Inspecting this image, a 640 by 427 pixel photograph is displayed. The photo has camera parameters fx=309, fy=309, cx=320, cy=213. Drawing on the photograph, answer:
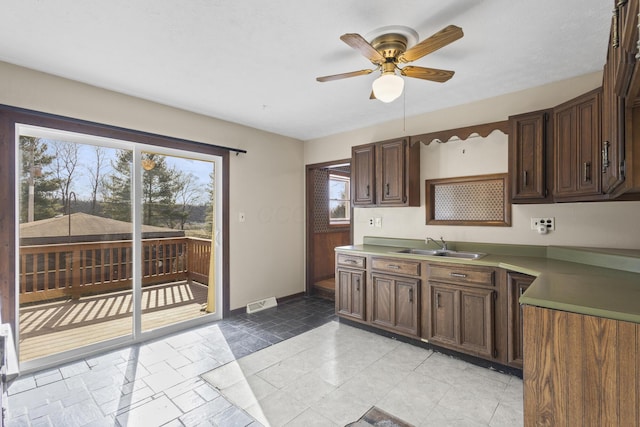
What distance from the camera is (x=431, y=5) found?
5.64 feet

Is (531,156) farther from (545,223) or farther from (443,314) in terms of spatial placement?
(443,314)

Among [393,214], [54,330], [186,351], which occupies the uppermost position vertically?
[393,214]

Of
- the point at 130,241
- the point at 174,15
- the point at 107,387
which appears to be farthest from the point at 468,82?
the point at 107,387

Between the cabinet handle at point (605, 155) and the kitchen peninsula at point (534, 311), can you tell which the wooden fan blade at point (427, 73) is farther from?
the kitchen peninsula at point (534, 311)

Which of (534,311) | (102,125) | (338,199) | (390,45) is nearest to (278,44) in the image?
(390,45)

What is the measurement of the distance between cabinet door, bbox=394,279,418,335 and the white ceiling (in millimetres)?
1861

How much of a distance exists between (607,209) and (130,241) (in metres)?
4.24

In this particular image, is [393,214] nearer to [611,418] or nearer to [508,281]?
[508,281]

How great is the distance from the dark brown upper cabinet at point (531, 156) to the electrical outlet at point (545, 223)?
0.29 meters

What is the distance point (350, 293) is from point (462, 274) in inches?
49.3

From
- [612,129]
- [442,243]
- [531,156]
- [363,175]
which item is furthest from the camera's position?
[363,175]

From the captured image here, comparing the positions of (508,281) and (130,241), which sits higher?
(130,241)

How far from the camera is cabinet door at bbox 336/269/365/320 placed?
3375 millimetres

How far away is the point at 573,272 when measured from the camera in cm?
204
